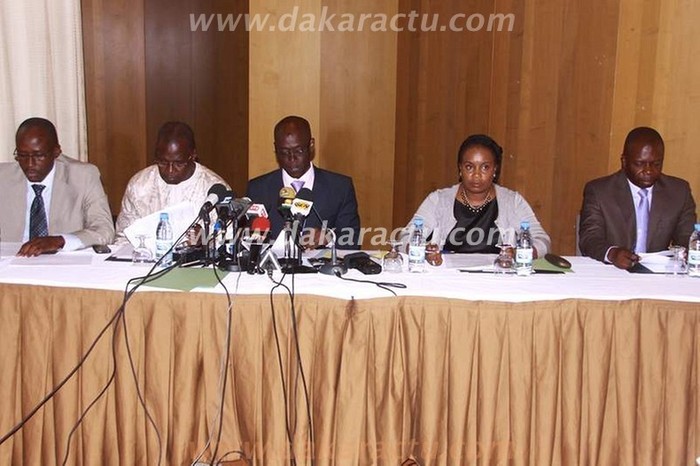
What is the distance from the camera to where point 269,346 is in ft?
8.18

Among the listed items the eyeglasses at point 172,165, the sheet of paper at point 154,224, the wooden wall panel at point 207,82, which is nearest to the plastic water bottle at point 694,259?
the sheet of paper at point 154,224

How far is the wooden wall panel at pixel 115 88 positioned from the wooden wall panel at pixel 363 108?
159 centimetres

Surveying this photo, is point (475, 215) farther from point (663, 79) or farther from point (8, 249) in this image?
point (8, 249)

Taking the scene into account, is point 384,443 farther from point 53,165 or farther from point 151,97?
point 151,97

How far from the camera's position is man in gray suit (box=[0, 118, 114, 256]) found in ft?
11.1

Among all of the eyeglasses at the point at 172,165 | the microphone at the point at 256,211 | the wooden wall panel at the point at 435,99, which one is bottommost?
the microphone at the point at 256,211

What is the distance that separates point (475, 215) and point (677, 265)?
0.97m

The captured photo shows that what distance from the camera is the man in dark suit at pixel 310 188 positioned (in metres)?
3.74

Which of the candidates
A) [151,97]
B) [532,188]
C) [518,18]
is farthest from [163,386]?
[151,97]

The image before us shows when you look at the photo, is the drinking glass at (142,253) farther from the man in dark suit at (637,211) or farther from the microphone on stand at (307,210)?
the man in dark suit at (637,211)

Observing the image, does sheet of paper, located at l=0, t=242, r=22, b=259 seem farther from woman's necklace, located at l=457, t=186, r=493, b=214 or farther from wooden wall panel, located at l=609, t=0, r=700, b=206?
wooden wall panel, located at l=609, t=0, r=700, b=206

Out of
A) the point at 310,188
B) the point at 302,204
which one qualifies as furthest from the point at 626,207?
the point at 302,204

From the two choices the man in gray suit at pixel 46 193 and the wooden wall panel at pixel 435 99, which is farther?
the wooden wall panel at pixel 435 99

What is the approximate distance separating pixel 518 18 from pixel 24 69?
3305 millimetres
